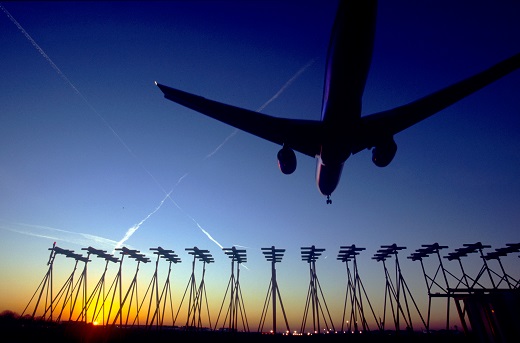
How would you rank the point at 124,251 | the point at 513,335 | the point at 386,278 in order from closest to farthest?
1. the point at 513,335
2. the point at 386,278
3. the point at 124,251

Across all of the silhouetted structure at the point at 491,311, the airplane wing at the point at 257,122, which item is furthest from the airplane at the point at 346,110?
the silhouetted structure at the point at 491,311

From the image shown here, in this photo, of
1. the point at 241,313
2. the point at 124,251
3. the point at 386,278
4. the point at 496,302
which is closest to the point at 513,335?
the point at 496,302

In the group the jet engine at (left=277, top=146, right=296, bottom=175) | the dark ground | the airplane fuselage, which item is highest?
the airplane fuselage

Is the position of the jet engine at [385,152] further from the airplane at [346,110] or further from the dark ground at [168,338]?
the dark ground at [168,338]

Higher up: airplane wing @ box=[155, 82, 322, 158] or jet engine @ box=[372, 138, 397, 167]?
airplane wing @ box=[155, 82, 322, 158]

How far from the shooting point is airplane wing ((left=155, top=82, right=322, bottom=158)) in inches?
410

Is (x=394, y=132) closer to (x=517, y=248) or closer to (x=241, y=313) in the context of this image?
(x=517, y=248)

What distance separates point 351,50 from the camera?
28.4 ft

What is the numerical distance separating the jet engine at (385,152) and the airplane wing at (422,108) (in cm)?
34

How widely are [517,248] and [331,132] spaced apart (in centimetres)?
1771

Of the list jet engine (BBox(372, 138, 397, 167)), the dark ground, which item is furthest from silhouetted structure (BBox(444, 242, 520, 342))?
jet engine (BBox(372, 138, 397, 167))

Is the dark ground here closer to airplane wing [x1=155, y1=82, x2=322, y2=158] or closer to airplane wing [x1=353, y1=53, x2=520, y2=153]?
airplane wing [x1=353, y1=53, x2=520, y2=153]

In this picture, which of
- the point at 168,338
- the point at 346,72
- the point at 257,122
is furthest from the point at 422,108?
the point at 168,338

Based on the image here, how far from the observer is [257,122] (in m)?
11.6
